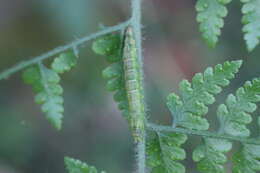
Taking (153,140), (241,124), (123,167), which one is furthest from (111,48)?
(123,167)

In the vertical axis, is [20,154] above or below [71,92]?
below

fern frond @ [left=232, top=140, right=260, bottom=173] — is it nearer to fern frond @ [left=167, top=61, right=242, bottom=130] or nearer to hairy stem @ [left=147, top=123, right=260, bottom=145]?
hairy stem @ [left=147, top=123, right=260, bottom=145]

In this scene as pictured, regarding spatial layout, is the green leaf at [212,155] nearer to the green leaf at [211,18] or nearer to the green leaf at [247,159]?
the green leaf at [247,159]

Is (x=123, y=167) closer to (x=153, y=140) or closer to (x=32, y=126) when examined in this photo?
(x=32, y=126)

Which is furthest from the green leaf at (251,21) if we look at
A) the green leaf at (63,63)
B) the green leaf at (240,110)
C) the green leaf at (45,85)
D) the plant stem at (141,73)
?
the green leaf at (45,85)

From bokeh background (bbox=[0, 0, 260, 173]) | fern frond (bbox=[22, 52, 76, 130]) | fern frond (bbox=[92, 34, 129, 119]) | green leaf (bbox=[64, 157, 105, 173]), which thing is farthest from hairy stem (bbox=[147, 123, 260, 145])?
bokeh background (bbox=[0, 0, 260, 173])

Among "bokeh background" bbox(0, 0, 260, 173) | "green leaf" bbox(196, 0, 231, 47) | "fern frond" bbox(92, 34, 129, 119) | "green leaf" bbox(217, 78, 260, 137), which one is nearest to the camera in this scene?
"green leaf" bbox(217, 78, 260, 137)

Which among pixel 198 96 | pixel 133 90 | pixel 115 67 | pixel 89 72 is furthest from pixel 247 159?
pixel 89 72
